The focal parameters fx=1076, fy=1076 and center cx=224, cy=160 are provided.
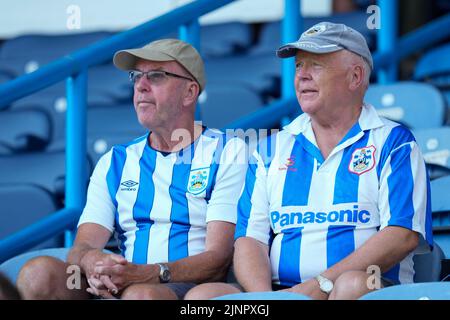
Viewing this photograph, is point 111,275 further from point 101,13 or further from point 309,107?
point 101,13

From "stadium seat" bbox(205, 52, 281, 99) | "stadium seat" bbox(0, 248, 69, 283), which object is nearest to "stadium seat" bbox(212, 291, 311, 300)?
"stadium seat" bbox(0, 248, 69, 283)

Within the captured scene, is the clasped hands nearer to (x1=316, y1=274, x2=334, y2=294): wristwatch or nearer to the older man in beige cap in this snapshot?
the older man in beige cap

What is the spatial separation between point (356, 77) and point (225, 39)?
2.76 metres

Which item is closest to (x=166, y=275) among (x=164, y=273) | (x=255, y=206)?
(x=164, y=273)

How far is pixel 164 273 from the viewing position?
2953 millimetres

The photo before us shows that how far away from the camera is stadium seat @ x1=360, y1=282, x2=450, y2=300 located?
92.9 inches

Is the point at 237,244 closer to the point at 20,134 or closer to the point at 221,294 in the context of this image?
the point at 221,294

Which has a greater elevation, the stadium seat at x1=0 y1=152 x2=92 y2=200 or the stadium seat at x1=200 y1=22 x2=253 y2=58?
the stadium seat at x1=200 y1=22 x2=253 y2=58

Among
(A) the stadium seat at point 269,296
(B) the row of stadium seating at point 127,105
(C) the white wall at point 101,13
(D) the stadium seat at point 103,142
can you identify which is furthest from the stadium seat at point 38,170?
(C) the white wall at point 101,13

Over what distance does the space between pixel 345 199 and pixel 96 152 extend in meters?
1.72

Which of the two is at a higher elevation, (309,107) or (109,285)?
(309,107)

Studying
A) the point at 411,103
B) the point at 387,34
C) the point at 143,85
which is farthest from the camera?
the point at 387,34

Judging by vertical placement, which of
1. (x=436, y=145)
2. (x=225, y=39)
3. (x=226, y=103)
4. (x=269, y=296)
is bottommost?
(x=269, y=296)

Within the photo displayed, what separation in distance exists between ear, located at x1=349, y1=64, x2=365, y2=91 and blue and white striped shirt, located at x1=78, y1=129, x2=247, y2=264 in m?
0.39
